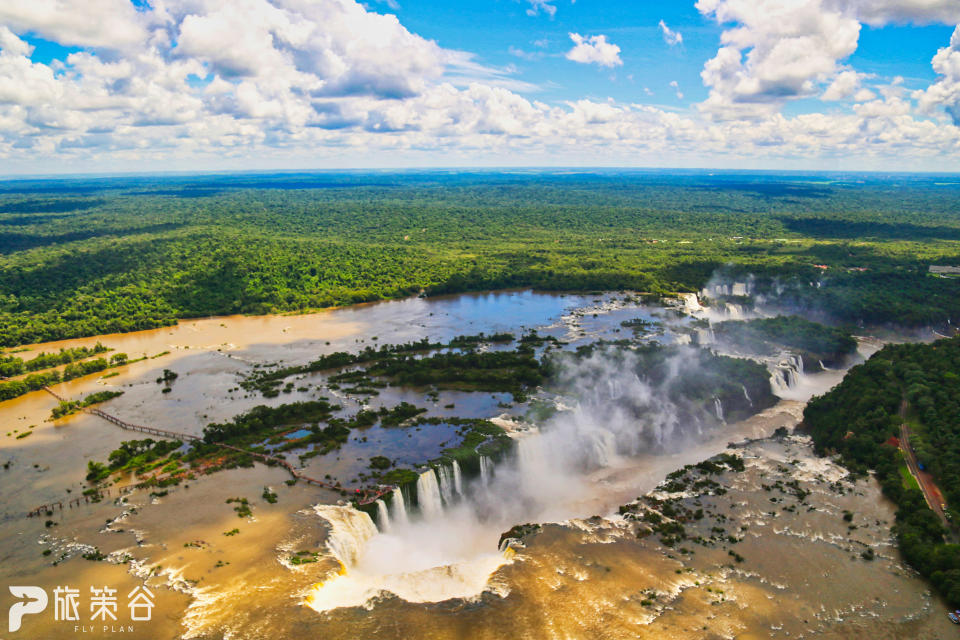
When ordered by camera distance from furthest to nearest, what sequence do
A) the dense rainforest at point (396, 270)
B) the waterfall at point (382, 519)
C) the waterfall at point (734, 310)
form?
the waterfall at point (734, 310)
the dense rainforest at point (396, 270)
the waterfall at point (382, 519)

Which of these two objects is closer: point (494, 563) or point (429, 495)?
point (494, 563)

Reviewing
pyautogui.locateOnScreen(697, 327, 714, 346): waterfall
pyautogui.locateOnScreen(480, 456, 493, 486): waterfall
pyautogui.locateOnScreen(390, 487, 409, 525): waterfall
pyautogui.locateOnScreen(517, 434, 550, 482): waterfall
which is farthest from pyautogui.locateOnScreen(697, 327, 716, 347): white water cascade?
pyautogui.locateOnScreen(390, 487, 409, 525): waterfall

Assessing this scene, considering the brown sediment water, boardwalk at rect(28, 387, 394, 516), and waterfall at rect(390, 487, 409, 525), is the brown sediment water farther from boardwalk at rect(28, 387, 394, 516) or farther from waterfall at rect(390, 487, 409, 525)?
waterfall at rect(390, 487, 409, 525)

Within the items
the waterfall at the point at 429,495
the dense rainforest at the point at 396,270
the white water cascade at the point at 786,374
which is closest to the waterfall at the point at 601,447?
the waterfall at the point at 429,495

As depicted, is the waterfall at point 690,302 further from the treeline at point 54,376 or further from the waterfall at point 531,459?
the treeline at point 54,376

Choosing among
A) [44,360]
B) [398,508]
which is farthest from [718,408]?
[44,360]

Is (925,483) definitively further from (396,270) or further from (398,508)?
(396,270)
